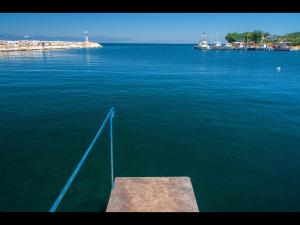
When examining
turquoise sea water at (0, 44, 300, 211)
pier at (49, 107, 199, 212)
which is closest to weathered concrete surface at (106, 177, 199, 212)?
pier at (49, 107, 199, 212)

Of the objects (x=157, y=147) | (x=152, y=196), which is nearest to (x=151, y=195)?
(x=152, y=196)

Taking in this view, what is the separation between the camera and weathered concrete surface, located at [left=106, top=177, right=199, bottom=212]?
621 centimetres

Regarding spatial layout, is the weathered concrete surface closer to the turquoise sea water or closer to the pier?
the pier

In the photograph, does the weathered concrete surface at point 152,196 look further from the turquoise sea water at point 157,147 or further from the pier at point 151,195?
the turquoise sea water at point 157,147

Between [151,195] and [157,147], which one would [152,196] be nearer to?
[151,195]

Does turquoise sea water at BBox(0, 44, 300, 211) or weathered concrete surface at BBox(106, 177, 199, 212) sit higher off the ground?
weathered concrete surface at BBox(106, 177, 199, 212)

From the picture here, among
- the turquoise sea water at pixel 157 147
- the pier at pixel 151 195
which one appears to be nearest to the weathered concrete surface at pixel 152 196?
the pier at pixel 151 195

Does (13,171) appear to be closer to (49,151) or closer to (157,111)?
(49,151)

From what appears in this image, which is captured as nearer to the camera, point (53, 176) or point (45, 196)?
point (45, 196)

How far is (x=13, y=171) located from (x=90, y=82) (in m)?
27.3

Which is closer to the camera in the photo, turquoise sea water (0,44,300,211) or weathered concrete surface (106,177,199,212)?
weathered concrete surface (106,177,199,212)

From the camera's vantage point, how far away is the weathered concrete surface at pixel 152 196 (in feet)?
20.4
